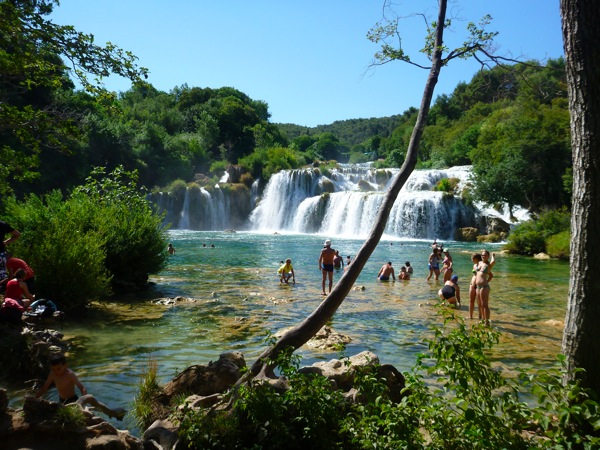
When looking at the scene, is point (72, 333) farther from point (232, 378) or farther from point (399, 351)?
point (399, 351)

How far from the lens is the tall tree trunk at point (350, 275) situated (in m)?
4.80

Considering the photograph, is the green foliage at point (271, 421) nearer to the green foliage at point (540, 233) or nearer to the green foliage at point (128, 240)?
the green foliage at point (128, 240)

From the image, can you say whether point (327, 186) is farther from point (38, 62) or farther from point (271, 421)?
point (271, 421)

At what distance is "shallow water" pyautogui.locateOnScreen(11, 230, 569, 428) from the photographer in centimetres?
774

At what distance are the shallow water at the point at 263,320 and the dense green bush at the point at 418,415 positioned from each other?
0.88 m

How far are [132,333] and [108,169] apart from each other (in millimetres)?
45119

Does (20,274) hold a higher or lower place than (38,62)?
lower

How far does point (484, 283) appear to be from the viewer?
34.3ft

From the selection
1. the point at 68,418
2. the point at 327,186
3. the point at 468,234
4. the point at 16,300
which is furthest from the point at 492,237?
the point at 68,418

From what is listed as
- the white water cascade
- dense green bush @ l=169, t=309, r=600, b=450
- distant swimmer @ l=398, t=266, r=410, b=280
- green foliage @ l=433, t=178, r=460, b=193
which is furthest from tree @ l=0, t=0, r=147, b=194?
green foliage @ l=433, t=178, r=460, b=193

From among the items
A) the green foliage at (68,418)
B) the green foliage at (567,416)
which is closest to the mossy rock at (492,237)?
the green foliage at (567,416)

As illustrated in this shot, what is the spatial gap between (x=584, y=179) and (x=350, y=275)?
2246mm

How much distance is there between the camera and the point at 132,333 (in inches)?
373

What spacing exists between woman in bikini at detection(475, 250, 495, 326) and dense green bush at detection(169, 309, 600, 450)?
6876 millimetres
